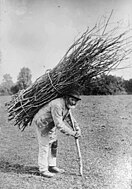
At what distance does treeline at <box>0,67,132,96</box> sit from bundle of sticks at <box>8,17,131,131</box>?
0.14 metres

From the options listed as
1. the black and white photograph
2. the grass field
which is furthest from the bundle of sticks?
the grass field

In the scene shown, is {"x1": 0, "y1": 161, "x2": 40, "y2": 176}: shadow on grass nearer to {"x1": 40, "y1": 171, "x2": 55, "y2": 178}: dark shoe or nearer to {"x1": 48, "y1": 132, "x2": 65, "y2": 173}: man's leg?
{"x1": 40, "y1": 171, "x2": 55, "y2": 178}: dark shoe

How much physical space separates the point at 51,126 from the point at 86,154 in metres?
0.91

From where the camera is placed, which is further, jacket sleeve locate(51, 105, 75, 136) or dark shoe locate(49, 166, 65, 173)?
dark shoe locate(49, 166, 65, 173)

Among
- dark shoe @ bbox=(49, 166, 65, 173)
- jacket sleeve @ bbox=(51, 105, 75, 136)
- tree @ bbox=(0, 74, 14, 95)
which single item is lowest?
dark shoe @ bbox=(49, 166, 65, 173)

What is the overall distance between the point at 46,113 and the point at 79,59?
2.41 ft

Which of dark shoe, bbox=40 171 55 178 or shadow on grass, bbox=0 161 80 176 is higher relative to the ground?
shadow on grass, bbox=0 161 80 176

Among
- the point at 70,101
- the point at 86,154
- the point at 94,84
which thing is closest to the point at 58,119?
the point at 70,101

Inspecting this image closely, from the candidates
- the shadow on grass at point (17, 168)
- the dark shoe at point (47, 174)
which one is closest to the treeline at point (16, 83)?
the shadow on grass at point (17, 168)

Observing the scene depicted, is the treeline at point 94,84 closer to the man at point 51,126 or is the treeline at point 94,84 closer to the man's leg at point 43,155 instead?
the man at point 51,126

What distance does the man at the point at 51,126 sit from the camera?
3.51 metres

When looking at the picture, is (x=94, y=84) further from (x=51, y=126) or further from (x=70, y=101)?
(x=51, y=126)

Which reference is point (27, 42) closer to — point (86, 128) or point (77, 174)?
point (77, 174)

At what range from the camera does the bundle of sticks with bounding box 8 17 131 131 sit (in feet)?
11.4
